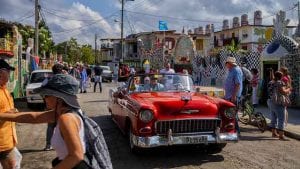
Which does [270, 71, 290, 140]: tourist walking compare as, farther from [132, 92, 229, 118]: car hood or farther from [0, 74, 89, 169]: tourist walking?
[0, 74, 89, 169]: tourist walking

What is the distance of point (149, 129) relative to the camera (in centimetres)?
764

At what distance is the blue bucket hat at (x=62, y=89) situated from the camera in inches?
120

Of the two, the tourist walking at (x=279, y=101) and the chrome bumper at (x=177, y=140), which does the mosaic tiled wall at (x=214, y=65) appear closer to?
the tourist walking at (x=279, y=101)

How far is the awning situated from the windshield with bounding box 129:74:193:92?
9.22m

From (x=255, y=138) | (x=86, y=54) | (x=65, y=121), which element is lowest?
(x=255, y=138)

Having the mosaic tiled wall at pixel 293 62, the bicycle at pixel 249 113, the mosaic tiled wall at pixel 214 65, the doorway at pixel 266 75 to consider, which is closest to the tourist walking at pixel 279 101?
the bicycle at pixel 249 113

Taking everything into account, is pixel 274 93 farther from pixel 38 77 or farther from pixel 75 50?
pixel 75 50

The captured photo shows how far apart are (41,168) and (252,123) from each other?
637cm

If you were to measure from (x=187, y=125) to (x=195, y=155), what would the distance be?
78 centimetres

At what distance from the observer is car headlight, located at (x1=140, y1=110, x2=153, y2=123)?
764 centimetres

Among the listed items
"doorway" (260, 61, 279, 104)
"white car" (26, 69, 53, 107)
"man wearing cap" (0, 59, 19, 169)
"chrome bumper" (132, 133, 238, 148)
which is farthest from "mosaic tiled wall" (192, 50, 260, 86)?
"man wearing cap" (0, 59, 19, 169)

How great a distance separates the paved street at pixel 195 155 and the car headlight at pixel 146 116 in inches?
29.0

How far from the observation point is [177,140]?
765cm

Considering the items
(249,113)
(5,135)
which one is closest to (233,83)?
(249,113)
